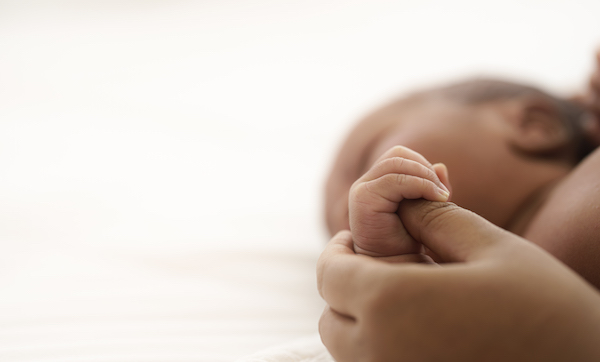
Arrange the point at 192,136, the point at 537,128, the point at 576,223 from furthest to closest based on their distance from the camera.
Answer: the point at 192,136 < the point at 537,128 < the point at 576,223

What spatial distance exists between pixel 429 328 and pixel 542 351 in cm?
8

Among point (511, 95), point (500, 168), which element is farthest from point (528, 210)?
point (511, 95)

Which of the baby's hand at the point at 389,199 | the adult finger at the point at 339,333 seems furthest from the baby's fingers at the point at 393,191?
the adult finger at the point at 339,333

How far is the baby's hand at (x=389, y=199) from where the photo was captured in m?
0.48

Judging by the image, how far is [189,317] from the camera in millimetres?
726

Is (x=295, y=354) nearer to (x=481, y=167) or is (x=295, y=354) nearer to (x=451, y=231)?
(x=451, y=231)

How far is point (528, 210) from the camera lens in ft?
2.63

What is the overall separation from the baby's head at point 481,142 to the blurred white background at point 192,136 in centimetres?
26

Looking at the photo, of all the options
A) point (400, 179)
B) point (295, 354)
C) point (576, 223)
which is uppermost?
point (400, 179)

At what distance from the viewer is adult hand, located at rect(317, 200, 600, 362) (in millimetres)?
353

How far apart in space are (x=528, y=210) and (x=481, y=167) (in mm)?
103

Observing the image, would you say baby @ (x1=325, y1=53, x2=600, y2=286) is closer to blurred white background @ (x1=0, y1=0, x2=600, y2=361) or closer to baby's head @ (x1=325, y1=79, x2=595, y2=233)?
baby's head @ (x1=325, y1=79, x2=595, y2=233)

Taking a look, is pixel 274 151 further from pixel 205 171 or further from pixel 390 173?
pixel 390 173

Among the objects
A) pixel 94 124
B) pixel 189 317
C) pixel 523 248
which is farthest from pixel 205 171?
pixel 523 248
